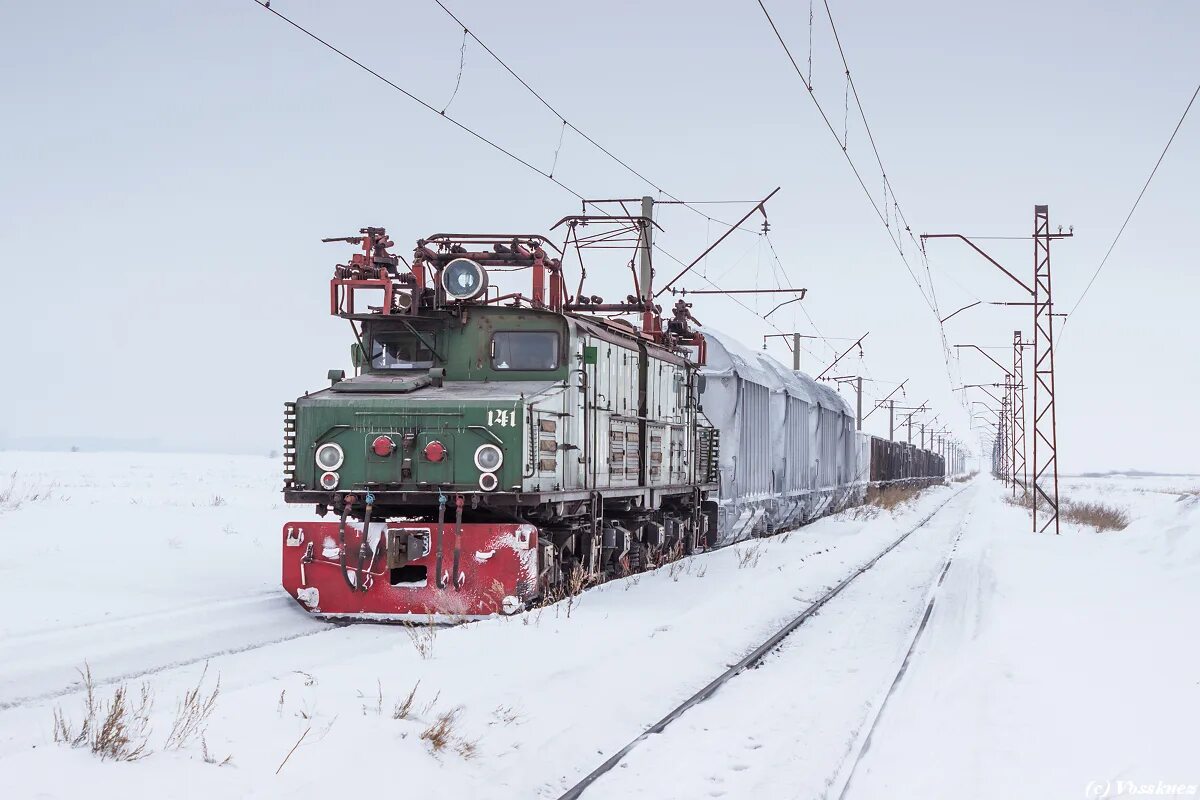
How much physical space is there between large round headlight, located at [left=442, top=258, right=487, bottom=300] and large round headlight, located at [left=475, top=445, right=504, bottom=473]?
1945 mm

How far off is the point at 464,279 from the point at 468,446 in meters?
2.01

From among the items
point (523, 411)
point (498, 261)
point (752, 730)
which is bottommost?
point (752, 730)

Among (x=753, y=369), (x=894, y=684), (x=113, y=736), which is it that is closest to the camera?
(x=113, y=736)

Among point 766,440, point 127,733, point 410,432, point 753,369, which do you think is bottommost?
point 127,733

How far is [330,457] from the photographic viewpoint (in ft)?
35.0

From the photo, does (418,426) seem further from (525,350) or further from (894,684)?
(894,684)

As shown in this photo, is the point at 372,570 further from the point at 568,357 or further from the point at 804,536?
the point at 804,536

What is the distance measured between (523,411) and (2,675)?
4.56 m

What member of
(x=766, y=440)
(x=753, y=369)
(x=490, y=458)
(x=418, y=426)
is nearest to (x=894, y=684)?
(x=490, y=458)

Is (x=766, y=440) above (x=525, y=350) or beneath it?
beneath

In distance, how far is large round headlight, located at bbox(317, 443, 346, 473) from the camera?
34.9 ft

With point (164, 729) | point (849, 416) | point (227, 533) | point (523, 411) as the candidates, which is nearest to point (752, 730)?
point (164, 729)

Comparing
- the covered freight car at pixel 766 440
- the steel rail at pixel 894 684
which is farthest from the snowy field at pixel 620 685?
the covered freight car at pixel 766 440

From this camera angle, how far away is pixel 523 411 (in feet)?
33.9
